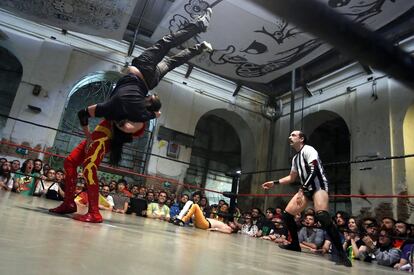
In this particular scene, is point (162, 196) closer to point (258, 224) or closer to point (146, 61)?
point (258, 224)

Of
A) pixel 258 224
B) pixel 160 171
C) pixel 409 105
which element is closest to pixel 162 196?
pixel 258 224

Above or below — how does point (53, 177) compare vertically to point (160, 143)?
below

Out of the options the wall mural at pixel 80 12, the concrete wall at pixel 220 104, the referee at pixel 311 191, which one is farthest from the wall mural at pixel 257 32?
the referee at pixel 311 191

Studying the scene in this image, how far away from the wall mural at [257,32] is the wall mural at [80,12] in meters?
0.73

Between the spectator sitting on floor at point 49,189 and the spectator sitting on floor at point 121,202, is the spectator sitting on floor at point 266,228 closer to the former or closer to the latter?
the spectator sitting on floor at point 121,202

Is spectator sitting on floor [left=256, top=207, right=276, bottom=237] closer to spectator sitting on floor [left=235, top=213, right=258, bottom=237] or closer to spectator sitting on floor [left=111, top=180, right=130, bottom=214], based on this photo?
spectator sitting on floor [left=235, top=213, right=258, bottom=237]

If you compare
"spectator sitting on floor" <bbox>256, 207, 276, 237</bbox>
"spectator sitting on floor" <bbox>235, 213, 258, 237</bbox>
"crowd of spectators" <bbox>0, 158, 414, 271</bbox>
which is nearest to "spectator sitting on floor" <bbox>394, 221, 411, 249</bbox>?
"crowd of spectators" <bbox>0, 158, 414, 271</bbox>

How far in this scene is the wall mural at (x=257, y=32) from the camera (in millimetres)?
4438

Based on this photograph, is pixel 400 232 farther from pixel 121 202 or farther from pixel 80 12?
pixel 80 12

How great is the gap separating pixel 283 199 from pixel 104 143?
20.9 feet

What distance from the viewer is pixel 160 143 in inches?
281

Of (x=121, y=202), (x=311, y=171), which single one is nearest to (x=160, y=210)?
(x=121, y=202)

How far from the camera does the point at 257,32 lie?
17.2 ft

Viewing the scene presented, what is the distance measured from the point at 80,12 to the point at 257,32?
9.75ft
